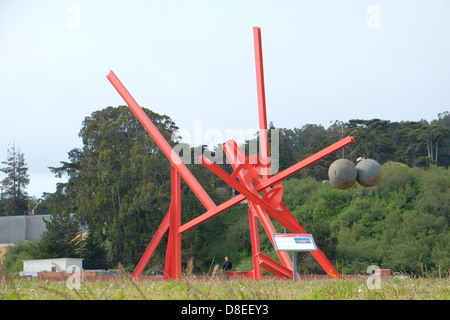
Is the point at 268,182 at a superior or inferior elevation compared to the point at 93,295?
superior

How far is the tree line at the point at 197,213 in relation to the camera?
96.3 feet

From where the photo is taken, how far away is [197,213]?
33.8m

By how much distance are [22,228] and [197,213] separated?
52.7 ft

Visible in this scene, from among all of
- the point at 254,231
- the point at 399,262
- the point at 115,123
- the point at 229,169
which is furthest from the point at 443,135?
the point at 254,231

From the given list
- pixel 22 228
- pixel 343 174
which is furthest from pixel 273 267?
pixel 22 228

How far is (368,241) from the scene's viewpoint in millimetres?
30234

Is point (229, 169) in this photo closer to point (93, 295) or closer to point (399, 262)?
point (399, 262)

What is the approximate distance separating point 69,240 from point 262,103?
2026 cm

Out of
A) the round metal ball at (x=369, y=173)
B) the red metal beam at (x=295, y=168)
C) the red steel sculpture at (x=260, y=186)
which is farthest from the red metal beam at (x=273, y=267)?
the round metal ball at (x=369, y=173)

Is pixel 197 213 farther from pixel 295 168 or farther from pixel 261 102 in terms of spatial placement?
pixel 295 168

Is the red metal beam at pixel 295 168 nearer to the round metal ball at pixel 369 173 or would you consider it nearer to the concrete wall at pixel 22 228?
the round metal ball at pixel 369 173

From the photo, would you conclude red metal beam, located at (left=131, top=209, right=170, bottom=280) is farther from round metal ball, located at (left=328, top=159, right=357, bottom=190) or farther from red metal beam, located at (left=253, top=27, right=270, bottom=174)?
round metal ball, located at (left=328, top=159, right=357, bottom=190)

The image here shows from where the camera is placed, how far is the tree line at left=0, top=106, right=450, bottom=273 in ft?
96.3

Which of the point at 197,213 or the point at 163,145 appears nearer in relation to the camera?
the point at 163,145
